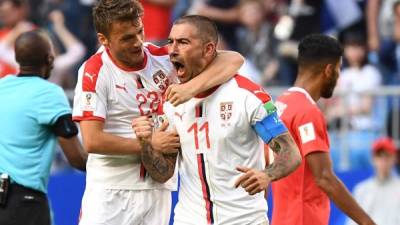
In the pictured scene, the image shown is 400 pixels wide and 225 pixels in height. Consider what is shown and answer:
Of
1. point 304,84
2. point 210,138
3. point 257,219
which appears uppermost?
point 304,84

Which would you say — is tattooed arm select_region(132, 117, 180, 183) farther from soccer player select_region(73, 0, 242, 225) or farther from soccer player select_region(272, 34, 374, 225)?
soccer player select_region(272, 34, 374, 225)

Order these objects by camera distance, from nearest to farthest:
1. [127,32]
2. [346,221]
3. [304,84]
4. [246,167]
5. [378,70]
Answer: [246,167] < [127,32] < [304,84] < [346,221] < [378,70]

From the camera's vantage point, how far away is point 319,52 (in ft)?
26.2

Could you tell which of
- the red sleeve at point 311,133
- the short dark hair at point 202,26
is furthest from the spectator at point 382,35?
the short dark hair at point 202,26

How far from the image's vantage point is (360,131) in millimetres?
12125

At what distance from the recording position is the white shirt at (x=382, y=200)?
11.6 m

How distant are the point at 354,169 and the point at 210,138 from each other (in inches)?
224

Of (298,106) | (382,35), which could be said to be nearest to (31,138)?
(298,106)

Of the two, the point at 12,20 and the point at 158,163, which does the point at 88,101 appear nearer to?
the point at 158,163

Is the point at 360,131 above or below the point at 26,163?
above

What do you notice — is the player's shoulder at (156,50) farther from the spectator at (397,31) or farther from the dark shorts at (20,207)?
the spectator at (397,31)

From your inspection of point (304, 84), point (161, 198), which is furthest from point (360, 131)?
point (161, 198)

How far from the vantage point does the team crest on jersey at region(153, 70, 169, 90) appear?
24.3 feet

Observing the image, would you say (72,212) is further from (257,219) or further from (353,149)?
(257,219)
